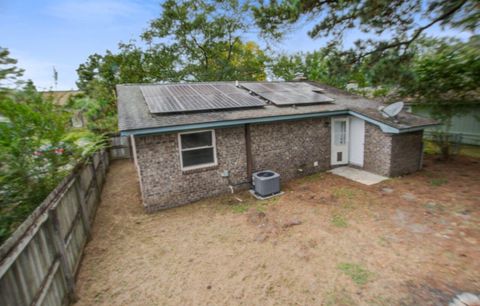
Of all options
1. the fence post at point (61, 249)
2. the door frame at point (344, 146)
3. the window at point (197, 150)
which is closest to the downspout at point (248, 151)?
the window at point (197, 150)

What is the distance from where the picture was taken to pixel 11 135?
11.4 ft

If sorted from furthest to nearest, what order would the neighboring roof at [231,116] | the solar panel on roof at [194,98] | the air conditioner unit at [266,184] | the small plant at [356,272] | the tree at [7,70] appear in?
the solar panel on roof at [194,98], the air conditioner unit at [266,184], the neighboring roof at [231,116], the small plant at [356,272], the tree at [7,70]

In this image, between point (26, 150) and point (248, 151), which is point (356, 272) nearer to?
point (248, 151)

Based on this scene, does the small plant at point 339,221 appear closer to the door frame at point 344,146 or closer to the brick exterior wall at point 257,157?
the brick exterior wall at point 257,157

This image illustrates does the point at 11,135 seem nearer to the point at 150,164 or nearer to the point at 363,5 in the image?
the point at 150,164

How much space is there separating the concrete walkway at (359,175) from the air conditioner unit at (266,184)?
10.4 ft

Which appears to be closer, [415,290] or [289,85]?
[415,290]

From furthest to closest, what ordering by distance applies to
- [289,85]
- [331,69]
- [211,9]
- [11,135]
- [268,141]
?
[211,9] < [289,85] < [331,69] < [268,141] < [11,135]

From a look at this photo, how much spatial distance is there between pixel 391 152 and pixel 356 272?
19.6 ft

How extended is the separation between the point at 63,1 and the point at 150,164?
20.7 feet

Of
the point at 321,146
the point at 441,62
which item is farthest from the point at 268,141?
the point at 441,62

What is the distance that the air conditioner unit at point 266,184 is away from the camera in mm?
7504

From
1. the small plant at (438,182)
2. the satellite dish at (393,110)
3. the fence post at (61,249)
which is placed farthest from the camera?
the satellite dish at (393,110)

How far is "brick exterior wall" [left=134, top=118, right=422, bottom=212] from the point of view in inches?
272
